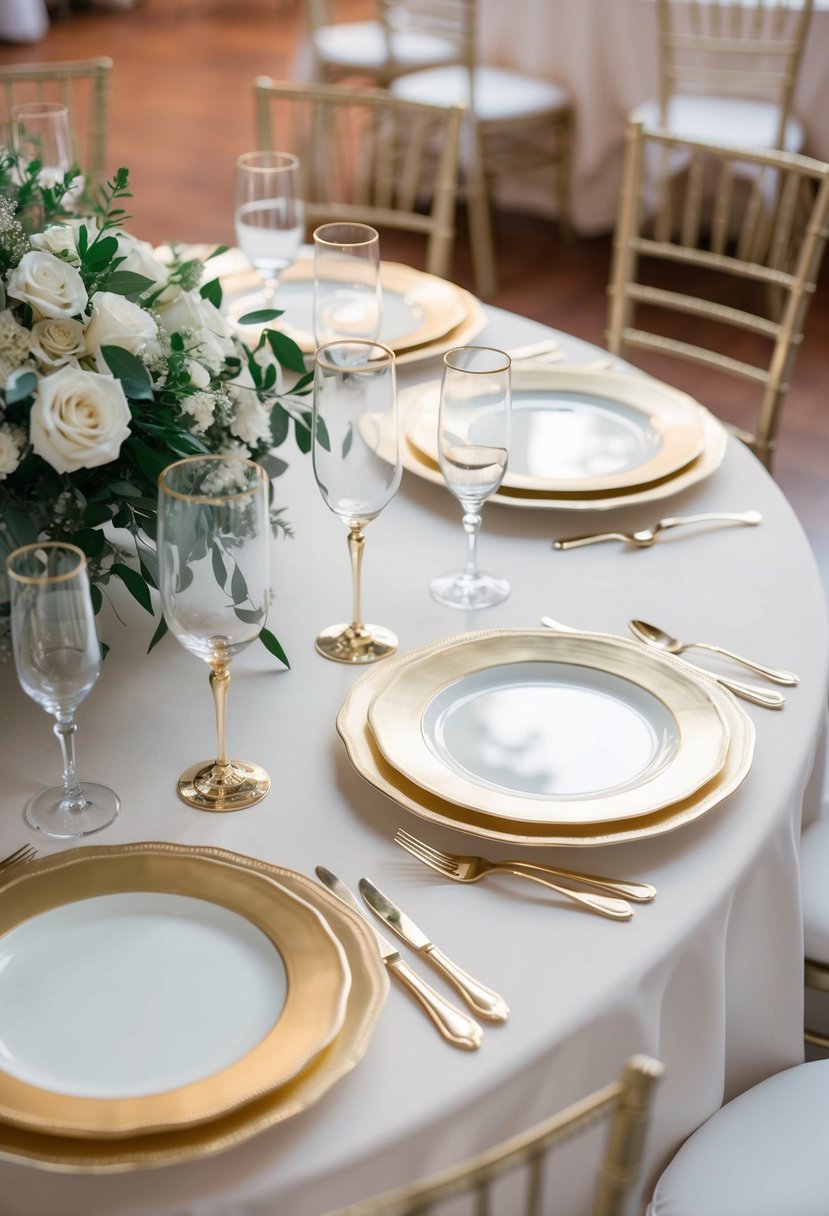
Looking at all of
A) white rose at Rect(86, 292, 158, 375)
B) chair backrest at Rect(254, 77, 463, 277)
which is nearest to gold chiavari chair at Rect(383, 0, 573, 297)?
chair backrest at Rect(254, 77, 463, 277)

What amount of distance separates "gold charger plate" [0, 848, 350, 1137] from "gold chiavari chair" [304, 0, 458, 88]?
12.9 feet

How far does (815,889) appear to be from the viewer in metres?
1.47

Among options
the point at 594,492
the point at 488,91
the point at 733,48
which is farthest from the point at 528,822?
the point at 488,91

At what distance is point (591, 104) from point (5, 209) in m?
3.63

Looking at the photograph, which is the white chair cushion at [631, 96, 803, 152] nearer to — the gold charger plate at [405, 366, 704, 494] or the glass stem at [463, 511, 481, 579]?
the gold charger plate at [405, 366, 704, 494]

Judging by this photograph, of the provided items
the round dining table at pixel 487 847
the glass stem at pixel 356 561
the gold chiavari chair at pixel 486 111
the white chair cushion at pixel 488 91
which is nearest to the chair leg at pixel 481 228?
the gold chiavari chair at pixel 486 111

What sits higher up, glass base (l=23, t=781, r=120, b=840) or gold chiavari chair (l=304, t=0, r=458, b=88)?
gold chiavari chair (l=304, t=0, r=458, b=88)

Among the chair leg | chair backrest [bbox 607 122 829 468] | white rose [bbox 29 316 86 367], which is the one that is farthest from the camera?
the chair leg

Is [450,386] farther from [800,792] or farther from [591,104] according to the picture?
[591,104]

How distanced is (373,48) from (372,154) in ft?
1.14

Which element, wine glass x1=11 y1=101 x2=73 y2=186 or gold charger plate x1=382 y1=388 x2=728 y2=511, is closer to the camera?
gold charger plate x1=382 y1=388 x2=728 y2=511

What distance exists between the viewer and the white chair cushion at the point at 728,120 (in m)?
3.95

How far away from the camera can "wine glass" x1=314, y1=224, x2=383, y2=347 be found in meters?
1.67

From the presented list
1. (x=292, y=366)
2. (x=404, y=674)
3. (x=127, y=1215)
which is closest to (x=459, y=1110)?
(x=127, y=1215)
